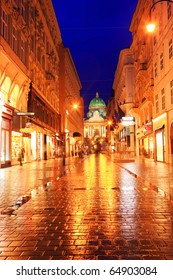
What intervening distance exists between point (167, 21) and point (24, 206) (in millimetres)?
22482

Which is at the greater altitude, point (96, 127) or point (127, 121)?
point (96, 127)

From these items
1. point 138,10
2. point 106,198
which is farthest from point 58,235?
point 138,10

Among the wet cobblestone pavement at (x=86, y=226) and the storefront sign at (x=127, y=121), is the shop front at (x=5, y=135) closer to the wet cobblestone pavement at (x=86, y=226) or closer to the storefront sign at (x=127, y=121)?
the wet cobblestone pavement at (x=86, y=226)

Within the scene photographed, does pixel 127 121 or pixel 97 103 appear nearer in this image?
pixel 127 121

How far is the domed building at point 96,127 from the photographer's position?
15762cm

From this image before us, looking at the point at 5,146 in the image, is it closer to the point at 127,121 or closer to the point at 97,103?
the point at 127,121

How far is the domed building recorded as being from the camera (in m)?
158

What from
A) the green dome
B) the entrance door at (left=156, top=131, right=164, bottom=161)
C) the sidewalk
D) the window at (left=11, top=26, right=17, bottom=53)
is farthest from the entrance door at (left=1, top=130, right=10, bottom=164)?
the green dome

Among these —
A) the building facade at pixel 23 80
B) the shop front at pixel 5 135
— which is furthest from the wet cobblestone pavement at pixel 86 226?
the building facade at pixel 23 80

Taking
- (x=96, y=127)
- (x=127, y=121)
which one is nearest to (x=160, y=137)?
(x=127, y=121)

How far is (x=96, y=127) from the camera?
546 feet

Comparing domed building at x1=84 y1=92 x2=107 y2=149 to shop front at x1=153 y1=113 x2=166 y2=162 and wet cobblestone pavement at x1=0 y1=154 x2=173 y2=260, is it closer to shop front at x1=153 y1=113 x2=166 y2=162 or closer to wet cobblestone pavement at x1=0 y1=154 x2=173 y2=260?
shop front at x1=153 y1=113 x2=166 y2=162
